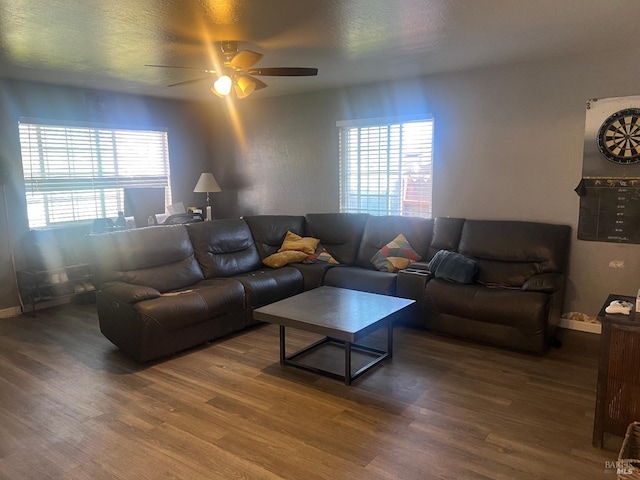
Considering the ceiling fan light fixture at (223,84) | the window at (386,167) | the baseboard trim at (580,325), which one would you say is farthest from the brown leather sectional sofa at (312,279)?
the ceiling fan light fixture at (223,84)

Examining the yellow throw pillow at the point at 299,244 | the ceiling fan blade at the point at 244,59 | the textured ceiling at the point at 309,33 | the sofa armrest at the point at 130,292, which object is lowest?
the sofa armrest at the point at 130,292

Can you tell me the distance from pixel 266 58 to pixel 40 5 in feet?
5.83

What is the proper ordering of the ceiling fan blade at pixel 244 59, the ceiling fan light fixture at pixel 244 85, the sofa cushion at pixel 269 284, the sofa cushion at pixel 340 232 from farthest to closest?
the sofa cushion at pixel 340 232 → the sofa cushion at pixel 269 284 → the ceiling fan light fixture at pixel 244 85 → the ceiling fan blade at pixel 244 59

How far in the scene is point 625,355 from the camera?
2219mm

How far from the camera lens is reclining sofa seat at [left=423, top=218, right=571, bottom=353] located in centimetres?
351

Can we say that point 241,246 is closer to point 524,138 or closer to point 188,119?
point 188,119

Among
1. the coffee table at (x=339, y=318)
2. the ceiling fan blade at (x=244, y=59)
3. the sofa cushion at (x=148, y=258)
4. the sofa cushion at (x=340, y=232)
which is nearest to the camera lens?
the coffee table at (x=339, y=318)

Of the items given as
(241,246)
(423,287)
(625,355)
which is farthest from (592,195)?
(241,246)

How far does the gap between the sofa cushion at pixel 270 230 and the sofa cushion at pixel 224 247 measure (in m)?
0.09

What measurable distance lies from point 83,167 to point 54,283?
4.70 ft

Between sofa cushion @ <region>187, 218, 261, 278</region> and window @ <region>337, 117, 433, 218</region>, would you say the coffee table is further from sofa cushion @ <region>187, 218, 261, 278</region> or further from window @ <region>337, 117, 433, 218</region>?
window @ <region>337, 117, 433, 218</region>

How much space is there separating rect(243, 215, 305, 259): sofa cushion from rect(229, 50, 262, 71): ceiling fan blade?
6.73 ft

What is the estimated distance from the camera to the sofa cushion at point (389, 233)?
4668 millimetres

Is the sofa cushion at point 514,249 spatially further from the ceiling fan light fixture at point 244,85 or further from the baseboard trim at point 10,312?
the baseboard trim at point 10,312
